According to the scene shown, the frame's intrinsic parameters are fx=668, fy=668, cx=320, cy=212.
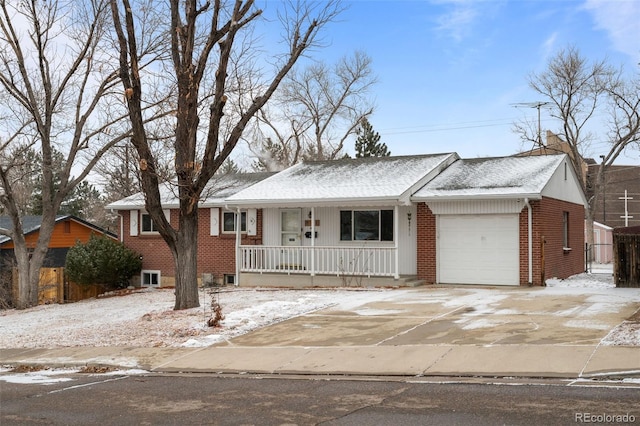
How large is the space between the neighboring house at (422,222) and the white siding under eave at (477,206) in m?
0.03

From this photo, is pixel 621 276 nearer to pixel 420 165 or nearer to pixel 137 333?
pixel 420 165

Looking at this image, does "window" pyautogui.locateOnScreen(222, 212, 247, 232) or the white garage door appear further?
"window" pyautogui.locateOnScreen(222, 212, 247, 232)

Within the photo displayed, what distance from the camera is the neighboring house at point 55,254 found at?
24.9 m

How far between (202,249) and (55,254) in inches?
526

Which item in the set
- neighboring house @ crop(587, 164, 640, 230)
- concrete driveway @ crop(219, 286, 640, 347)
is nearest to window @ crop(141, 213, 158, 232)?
concrete driveway @ crop(219, 286, 640, 347)

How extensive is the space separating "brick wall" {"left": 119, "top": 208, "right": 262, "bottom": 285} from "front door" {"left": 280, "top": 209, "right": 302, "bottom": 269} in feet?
2.89

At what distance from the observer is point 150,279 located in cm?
2612

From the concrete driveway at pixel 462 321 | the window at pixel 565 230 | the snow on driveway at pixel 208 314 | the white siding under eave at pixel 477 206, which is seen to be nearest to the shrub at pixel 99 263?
the snow on driveway at pixel 208 314

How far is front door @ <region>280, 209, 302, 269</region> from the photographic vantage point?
22.8 m

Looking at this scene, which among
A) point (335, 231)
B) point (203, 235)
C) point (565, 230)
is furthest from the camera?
point (203, 235)

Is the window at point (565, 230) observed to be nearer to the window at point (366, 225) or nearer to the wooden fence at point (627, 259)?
the wooden fence at point (627, 259)

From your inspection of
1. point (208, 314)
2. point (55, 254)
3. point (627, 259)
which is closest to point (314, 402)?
point (208, 314)

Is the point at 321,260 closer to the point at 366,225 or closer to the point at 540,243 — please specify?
the point at 366,225

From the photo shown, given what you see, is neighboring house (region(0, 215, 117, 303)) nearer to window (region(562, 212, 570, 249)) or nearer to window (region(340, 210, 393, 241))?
window (region(340, 210, 393, 241))
